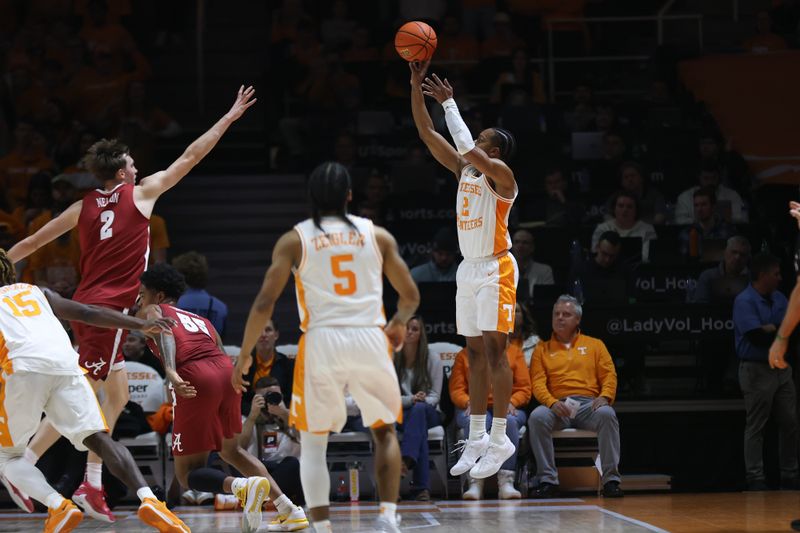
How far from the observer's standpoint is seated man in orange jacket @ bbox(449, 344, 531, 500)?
10797 millimetres

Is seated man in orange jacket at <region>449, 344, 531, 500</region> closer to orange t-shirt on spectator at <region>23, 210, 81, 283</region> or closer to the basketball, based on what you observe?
the basketball

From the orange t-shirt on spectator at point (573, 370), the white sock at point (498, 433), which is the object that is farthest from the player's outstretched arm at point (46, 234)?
the orange t-shirt on spectator at point (573, 370)

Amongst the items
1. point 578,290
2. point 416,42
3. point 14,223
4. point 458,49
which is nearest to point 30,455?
point 416,42

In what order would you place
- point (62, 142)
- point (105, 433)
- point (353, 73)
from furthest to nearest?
1. point (353, 73)
2. point (62, 142)
3. point (105, 433)

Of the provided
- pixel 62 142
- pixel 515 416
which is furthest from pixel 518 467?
pixel 62 142

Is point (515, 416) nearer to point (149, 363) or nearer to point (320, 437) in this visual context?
point (149, 363)

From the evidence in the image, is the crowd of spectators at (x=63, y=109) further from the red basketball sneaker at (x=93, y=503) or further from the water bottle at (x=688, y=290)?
the water bottle at (x=688, y=290)

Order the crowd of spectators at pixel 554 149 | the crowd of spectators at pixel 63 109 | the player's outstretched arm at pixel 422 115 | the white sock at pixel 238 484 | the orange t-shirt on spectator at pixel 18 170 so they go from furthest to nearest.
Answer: the orange t-shirt on spectator at pixel 18 170 → the crowd of spectators at pixel 63 109 → the crowd of spectators at pixel 554 149 → the player's outstretched arm at pixel 422 115 → the white sock at pixel 238 484

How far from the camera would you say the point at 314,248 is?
632cm

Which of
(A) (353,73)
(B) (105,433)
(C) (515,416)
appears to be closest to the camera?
(B) (105,433)

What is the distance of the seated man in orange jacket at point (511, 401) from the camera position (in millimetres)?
10797

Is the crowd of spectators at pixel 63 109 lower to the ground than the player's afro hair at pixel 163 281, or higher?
higher

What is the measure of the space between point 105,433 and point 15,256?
1398 millimetres

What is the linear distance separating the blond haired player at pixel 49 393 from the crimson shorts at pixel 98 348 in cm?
78
